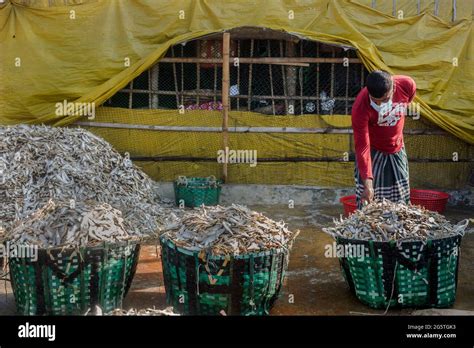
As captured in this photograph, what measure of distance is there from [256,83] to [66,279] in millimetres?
6486

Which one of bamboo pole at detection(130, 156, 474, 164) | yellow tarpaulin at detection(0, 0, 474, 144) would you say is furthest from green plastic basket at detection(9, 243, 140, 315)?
yellow tarpaulin at detection(0, 0, 474, 144)

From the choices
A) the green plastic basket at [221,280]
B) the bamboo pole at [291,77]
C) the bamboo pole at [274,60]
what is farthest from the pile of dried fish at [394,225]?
the bamboo pole at [291,77]

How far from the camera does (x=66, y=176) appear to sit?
8391mm

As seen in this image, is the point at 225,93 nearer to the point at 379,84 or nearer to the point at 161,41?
the point at 161,41

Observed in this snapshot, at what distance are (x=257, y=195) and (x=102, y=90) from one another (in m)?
3.16

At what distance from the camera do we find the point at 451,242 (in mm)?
5133

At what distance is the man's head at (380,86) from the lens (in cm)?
545

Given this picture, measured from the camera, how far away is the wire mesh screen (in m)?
10.4

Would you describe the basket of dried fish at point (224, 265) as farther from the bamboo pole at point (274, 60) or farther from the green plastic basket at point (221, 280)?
the bamboo pole at point (274, 60)

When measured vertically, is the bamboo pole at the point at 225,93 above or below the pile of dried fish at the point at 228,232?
above

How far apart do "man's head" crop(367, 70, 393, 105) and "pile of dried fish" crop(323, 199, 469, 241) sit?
994mm

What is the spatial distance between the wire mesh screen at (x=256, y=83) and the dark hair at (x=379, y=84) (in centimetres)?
483

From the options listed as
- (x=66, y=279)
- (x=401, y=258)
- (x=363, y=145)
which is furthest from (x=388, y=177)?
(x=66, y=279)

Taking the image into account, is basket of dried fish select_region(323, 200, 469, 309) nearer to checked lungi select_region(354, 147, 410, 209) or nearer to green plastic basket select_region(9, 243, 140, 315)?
checked lungi select_region(354, 147, 410, 209)
